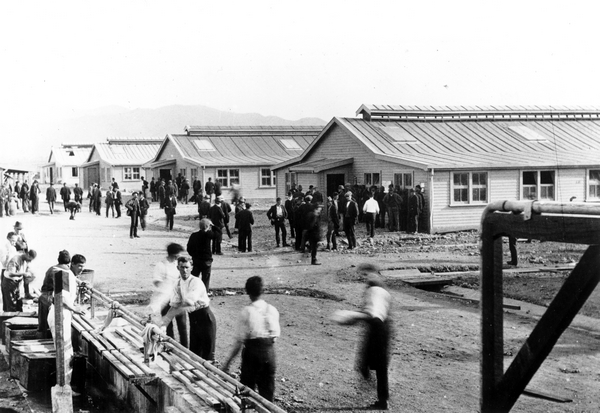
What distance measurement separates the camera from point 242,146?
146ft

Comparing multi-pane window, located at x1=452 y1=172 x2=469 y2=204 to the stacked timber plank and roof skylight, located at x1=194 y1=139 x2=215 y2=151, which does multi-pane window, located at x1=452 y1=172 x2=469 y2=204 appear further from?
roof skylight, located at x1=194 y1=139 x2=215 y2=151

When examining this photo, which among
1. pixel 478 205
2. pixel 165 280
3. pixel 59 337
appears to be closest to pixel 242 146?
pixel 478 205

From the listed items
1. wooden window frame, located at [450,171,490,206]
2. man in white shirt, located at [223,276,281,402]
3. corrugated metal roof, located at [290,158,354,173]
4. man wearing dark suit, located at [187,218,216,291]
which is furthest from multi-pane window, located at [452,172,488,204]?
man in white shirt, located at [223,276,281,402]

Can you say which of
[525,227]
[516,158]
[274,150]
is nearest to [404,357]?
[525,227]

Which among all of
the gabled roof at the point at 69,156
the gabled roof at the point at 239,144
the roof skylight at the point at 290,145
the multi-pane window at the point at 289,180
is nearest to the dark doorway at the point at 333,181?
the multi-pane window at the point at 289,180

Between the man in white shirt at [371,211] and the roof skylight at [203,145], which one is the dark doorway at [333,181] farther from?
the roof skylight at [203,145]

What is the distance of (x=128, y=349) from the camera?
9.43 metres

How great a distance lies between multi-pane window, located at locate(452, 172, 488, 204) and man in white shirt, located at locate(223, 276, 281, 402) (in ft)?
62.9

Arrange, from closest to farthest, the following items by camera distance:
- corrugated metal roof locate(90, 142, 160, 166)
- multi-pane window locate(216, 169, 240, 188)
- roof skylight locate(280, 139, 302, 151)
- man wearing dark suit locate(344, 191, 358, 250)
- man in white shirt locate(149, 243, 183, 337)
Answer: man in white shirt locate(149, 243, 183, 337), man wearing dark suit locate(344, 191, 358, 250), multi-pane window locate(216, 169, 240, 188), roof skylight locate(280, 139, 302, 151), corrugated metal roof locate(90, 142, 160, 166)

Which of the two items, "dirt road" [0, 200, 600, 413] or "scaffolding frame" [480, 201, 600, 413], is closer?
"scaffolding frame" [480, 201, 600, 413]

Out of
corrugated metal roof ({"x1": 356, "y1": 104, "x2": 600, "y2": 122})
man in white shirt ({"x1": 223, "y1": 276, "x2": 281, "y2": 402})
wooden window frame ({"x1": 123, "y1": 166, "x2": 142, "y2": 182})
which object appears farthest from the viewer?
wooden window frame ({"x1": 123, "y1": 166, "x2": 142, "y2": 182})

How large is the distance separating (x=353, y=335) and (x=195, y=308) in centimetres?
373

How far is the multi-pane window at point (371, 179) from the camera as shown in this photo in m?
27.8

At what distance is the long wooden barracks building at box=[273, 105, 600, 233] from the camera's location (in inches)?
985
